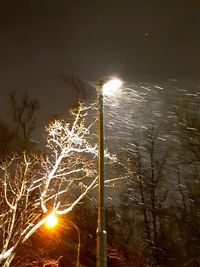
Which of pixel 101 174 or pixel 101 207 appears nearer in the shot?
pixel 101 207

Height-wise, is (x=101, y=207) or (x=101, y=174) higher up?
(x=101, y=174)

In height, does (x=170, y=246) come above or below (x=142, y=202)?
below

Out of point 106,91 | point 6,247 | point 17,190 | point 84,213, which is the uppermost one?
point 84,213

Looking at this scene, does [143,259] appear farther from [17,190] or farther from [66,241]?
[17,190]

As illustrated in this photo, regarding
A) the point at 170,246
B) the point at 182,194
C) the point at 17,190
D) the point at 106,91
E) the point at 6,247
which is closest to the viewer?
the point at 106,91

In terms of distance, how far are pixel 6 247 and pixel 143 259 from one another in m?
17.7

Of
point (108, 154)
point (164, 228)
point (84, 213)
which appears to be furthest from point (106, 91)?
point (84, 213)

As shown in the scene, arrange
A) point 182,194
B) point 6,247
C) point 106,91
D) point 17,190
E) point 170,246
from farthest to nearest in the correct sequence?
point 170,246, point 182,194, point 17,190, point 6,247, point 106,91

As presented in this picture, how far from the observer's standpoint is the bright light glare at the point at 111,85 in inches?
301

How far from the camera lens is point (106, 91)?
7.81 m

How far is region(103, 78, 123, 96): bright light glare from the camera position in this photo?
765 cm

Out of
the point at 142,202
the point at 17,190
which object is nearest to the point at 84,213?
the point at 142,202

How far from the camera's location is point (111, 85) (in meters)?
7.73

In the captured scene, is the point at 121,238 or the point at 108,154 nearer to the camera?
the point at 108,154
